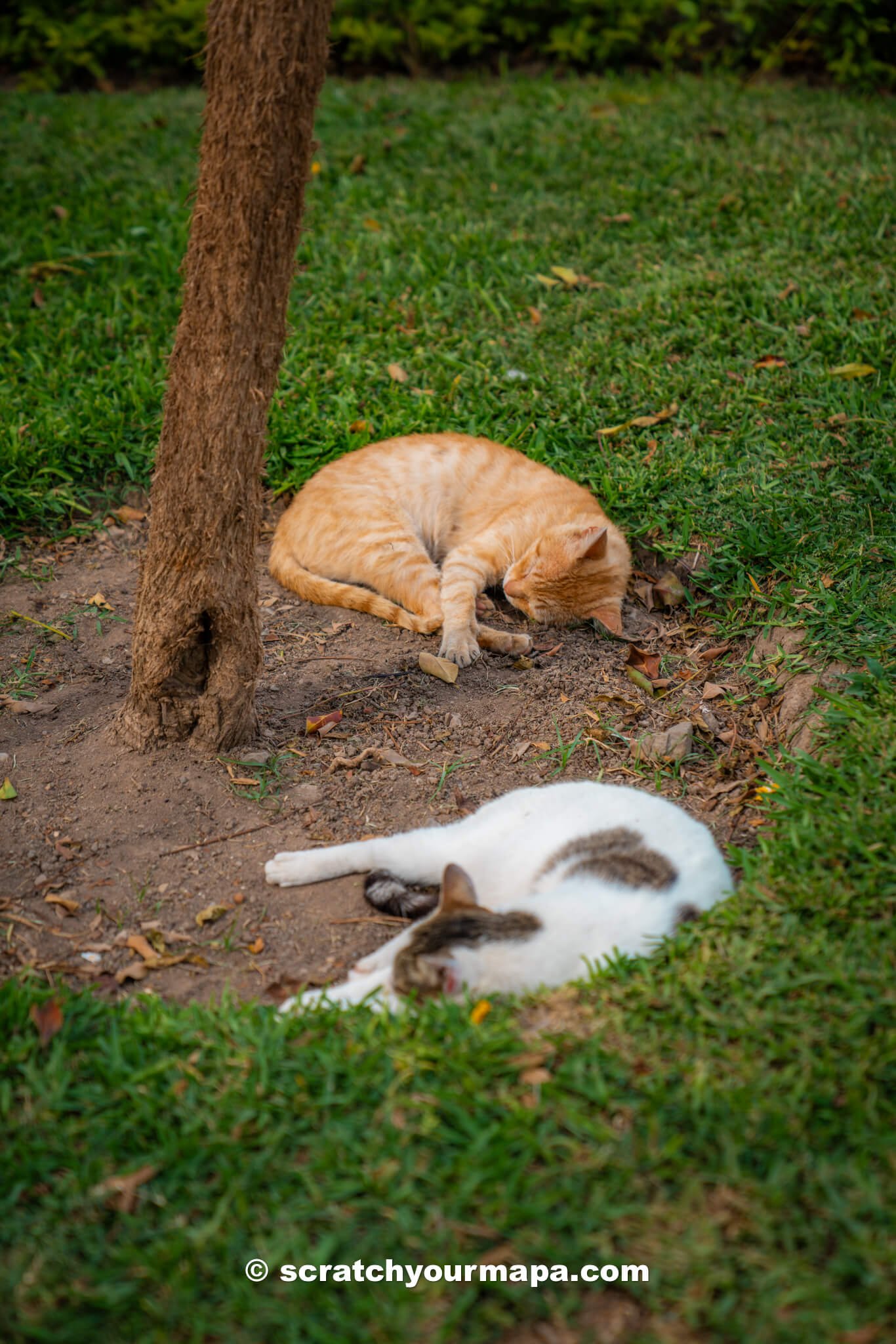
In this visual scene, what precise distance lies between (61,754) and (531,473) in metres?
2.53

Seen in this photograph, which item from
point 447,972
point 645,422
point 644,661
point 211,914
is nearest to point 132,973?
point 211,914

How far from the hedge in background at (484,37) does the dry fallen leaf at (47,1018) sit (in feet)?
29.3

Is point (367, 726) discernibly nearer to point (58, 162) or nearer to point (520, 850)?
point (520, 850)

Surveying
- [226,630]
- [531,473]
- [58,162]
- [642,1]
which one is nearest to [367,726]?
[226,630]

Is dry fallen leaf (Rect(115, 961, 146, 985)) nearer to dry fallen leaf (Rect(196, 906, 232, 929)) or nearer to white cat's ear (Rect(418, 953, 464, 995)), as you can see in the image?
dry fallen leaf (Rect(196, 906, 232, 929))

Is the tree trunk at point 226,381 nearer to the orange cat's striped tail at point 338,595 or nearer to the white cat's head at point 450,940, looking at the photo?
the orange cat's striped tail at point 338,595

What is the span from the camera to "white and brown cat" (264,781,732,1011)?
2.55 meters

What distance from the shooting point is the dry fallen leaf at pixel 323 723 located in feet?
12.4

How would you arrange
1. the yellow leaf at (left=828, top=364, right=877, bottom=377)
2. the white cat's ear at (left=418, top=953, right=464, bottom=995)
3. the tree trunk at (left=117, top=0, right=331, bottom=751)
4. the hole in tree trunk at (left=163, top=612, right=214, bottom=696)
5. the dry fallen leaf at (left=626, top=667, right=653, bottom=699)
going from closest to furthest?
the white cat's ear at (left=418, top=953, right=464, bottom=995) < the tree trunk at (left=117, top=0, right=331, bottom=751) < the hole in tree trunk at (left=163, top=612, right=214, bottom=696) < the dry fallen leaf at (left=626, top=667, right=653, bottom=699) < the yellow leaf at (left=828, top=364, right=877, bottom=377)

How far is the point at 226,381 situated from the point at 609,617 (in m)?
2.01

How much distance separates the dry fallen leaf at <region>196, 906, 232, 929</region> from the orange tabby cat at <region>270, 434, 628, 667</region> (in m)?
1.52

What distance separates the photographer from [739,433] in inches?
192

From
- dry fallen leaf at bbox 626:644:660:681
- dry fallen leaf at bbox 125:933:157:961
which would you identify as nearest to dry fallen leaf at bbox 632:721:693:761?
dry fallen leaf at bbox 626:644:660:681

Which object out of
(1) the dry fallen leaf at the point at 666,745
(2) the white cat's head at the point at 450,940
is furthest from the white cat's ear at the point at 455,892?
(1) the dry fallen leaf at the point at 666,745
